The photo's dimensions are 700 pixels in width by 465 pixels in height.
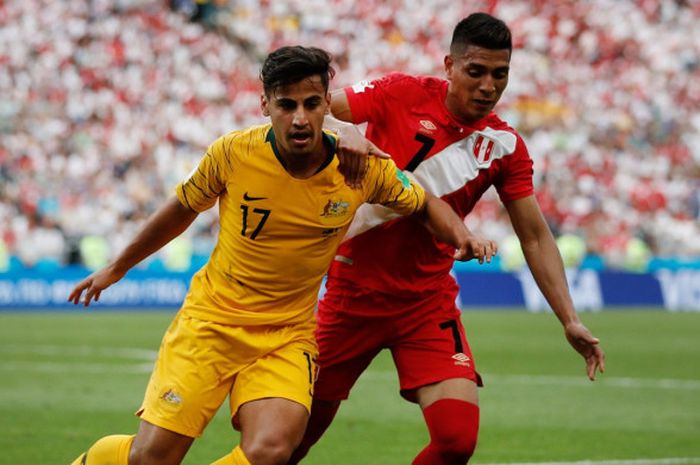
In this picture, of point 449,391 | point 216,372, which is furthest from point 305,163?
point 449,391

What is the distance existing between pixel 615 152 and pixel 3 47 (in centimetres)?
1420

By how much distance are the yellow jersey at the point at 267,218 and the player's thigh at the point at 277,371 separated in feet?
0.24

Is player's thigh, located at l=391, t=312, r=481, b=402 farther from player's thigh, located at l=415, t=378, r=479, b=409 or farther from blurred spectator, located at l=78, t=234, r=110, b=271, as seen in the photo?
blurred spectator, located at l=78, t=234, r=110, b=271

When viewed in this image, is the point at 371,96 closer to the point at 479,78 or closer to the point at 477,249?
the point at 479,78

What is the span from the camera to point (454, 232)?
609 cm

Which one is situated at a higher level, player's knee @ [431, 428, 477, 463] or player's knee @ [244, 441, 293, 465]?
player's knee @ [244, 441, 293, 465]

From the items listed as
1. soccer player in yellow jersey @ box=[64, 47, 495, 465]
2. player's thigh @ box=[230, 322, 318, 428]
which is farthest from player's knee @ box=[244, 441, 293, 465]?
player's thigh @ box=[230, 322, 318, 428]

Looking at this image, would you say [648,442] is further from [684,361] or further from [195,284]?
[684,361]

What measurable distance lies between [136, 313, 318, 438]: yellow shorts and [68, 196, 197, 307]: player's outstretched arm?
42cm

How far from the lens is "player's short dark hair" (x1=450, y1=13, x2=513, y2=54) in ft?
20.8

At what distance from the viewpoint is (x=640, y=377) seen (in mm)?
14234

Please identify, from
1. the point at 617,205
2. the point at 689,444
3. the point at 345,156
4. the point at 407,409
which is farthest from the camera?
the point at 617,205

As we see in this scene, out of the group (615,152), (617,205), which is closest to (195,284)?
(617,205)

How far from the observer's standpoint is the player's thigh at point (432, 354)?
6.46 meters
